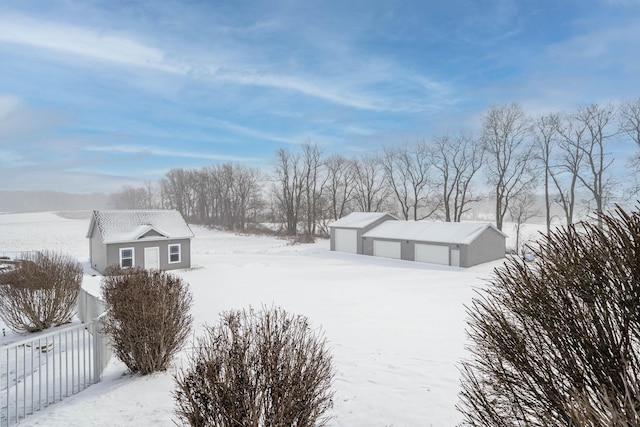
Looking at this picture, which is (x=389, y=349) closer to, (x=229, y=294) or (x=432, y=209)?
(x=229, y=294)

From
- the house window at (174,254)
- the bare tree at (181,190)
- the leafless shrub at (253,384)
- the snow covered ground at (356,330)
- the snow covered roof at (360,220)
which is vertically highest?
the bare tree at (181,190)

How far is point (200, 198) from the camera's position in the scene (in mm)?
67375

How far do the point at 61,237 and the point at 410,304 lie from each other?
148ft

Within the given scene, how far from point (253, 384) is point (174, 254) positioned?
22737mm

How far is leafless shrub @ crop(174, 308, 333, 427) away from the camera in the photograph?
3180 mm

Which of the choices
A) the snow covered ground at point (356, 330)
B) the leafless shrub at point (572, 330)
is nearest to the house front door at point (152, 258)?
the snow covered ground at point (356, 330)

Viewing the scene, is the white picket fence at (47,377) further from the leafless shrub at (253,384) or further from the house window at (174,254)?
the house window at (174,254)

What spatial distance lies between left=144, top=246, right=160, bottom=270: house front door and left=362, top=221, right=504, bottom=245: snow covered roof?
1694 centimetres

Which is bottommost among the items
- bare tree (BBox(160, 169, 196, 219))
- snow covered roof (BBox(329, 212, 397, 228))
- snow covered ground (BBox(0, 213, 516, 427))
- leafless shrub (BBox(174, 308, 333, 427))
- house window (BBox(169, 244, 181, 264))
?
snow covered ground (BBox(0, 213, 516, 427))

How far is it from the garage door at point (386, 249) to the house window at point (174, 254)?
1604 cm

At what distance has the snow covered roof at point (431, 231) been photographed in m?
25.0

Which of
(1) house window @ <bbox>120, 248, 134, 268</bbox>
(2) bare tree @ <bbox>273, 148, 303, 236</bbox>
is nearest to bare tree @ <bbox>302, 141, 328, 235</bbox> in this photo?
(2) bare tree @ <bbox>273, 148, 303, 236</bbox>

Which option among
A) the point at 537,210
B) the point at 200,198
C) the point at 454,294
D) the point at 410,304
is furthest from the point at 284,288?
the point at 200,198

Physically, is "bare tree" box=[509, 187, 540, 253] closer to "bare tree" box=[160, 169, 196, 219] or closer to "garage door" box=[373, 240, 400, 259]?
"garage door" box=[373, 240, 400, 259]
